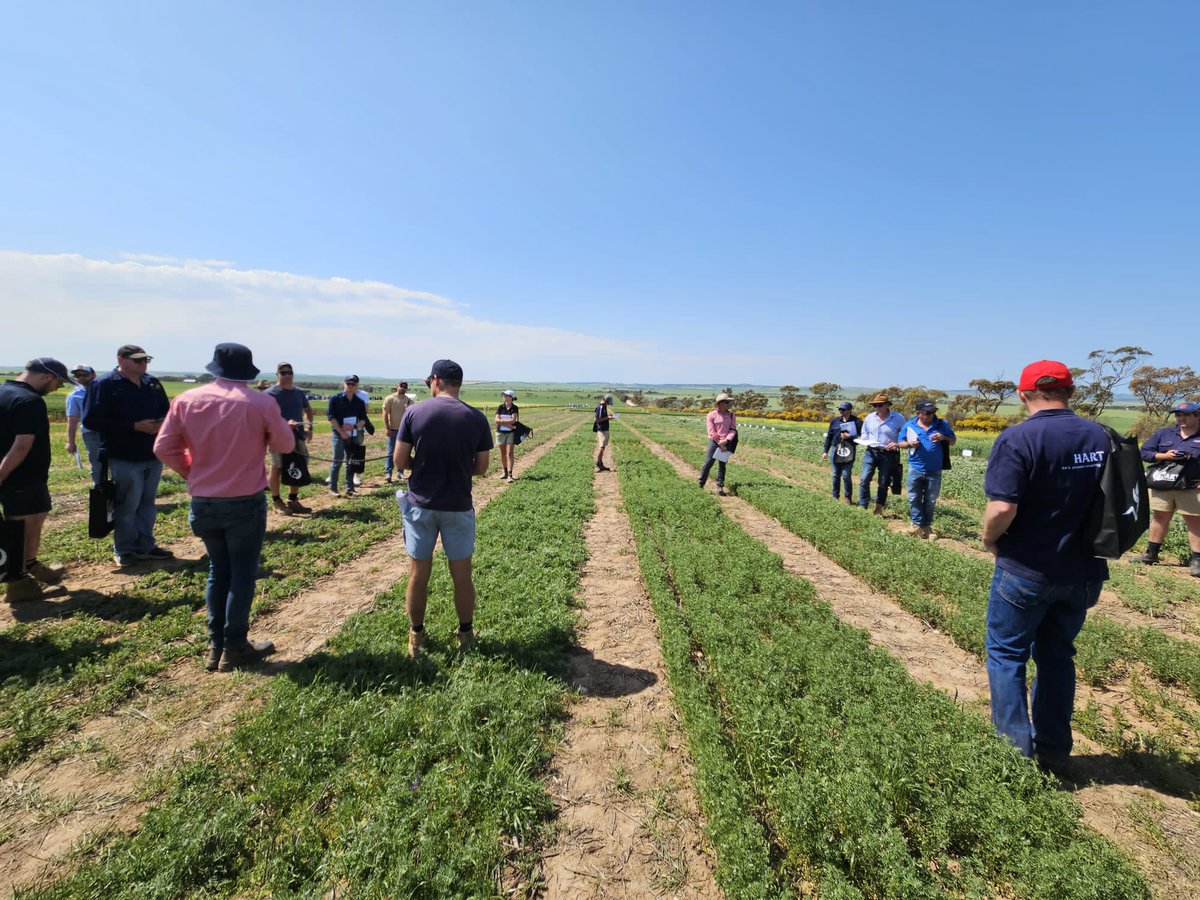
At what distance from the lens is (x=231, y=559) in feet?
14.1

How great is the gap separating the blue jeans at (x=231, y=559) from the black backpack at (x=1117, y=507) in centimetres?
629

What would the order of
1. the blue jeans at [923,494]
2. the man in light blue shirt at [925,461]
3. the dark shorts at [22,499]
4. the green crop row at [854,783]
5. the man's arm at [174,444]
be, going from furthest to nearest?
the blue jeans at [923,494]
the man in light blue shirt at [925,461]
the dark shorts at [22,499]
the man's arm at [174,444]
the green crop row at [854,783]

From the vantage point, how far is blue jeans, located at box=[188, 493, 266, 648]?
4168 millimetres

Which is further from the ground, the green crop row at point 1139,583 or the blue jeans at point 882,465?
the blue jeans at point 882,465

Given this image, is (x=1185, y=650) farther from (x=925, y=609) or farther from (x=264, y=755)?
(x=264, y=755)

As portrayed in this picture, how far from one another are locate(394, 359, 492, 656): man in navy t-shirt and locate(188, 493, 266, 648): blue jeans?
4.30ft

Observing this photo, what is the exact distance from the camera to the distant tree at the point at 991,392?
63.4 m

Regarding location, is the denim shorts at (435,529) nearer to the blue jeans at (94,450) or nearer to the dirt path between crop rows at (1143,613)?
the blue jeans at (94,450)

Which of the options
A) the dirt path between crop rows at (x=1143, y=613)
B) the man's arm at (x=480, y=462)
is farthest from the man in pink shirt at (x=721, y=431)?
the man's arm at (x=480, y=462)

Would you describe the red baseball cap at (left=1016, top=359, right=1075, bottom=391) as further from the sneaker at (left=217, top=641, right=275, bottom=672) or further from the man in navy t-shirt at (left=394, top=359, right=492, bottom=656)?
the sneaker at (left=217, top=641, right=275, bottom=672)

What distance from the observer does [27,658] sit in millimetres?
4195

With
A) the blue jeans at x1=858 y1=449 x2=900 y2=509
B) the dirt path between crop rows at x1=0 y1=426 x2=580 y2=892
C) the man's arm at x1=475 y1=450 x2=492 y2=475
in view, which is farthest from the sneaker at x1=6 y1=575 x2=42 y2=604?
the blue jeans at x1=858 y1=449 x2=900 y2=509

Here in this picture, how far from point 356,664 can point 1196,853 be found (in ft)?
19.5

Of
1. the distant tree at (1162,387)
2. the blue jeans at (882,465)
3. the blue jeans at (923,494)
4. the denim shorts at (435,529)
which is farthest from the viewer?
the distant tree at (1162,387)
